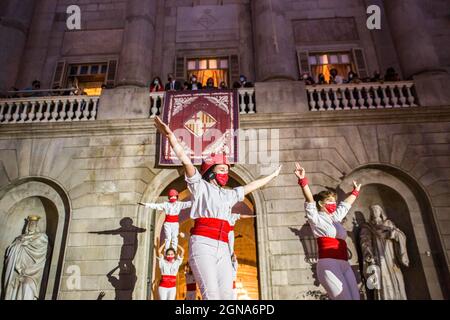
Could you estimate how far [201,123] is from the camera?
11.6m

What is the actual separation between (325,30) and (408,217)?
8950mm

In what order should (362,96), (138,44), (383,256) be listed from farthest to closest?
(138,44), (362,96), (383,256)

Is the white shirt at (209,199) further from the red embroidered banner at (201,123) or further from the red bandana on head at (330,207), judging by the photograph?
the red embroidered banner at (201,123)

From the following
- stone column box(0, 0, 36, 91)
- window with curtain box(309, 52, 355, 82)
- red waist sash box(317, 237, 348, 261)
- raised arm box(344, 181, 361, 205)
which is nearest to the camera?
red waist sash box(317, 237, 348, 261)

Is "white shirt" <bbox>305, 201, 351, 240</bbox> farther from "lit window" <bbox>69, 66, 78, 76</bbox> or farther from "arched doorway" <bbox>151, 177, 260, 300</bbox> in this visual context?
"lit window" <bbox>69, 66, 78, 76</bbox>

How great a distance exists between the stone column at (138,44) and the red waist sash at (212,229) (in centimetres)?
902

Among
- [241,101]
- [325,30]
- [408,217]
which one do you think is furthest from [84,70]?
[408,217]

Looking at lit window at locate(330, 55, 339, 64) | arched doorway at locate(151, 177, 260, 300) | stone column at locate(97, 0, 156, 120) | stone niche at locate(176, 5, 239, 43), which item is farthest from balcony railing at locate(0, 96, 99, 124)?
lit window at locate(330, 55, 339, 64)

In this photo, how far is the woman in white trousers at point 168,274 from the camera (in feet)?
26.9

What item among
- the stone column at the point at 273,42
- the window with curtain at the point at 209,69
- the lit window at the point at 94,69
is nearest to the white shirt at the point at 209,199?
the stone column at the point at 273,42

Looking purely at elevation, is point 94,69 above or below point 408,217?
above

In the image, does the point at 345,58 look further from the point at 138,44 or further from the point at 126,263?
the point at 126,263

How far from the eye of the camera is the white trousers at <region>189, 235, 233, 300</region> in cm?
466

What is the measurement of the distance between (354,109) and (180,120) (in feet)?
18.2
